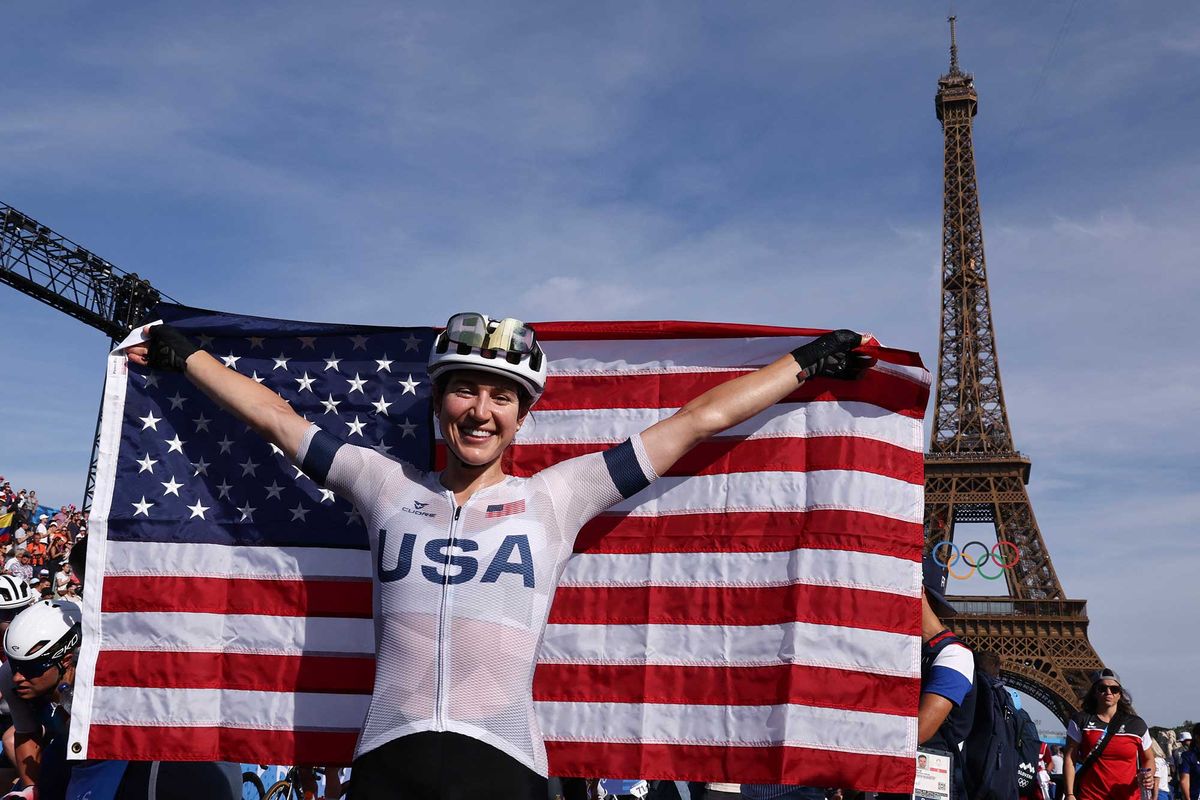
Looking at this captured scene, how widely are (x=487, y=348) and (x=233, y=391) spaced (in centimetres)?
132

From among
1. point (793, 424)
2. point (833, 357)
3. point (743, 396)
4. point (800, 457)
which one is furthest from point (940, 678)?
point (743, 396)

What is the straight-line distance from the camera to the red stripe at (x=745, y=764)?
486 centimetres

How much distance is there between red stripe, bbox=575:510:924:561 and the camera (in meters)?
5.15

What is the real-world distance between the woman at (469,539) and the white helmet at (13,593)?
2.90 meters

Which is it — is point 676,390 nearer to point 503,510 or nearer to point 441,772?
point 503,510

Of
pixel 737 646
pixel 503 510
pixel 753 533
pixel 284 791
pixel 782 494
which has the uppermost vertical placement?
pixel 782 494

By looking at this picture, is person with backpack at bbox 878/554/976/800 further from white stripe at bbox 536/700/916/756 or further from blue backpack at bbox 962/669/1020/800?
white stripe at bbox 536/700/916/756

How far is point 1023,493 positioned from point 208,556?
175ft

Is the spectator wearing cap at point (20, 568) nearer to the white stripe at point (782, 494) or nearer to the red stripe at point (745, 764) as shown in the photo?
the red stripe at point (745, 764)

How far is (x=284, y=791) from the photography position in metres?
9.58

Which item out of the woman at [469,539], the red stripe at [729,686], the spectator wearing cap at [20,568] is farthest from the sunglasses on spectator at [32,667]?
the spectator wearing cap at [20,568]

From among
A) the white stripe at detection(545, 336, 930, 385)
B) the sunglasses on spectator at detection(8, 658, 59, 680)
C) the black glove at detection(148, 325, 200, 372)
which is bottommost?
the sunglasses on spectator at detection(8, 658, 59, 680)

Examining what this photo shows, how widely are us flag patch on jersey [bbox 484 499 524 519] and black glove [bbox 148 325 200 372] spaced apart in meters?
1.80

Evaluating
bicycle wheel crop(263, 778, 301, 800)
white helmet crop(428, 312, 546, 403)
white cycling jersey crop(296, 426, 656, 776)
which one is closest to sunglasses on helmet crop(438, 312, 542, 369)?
white helmet crop(428, 312, 546, 403)
